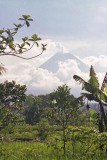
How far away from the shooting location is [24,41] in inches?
192

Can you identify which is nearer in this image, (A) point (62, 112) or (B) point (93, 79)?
(B) point (93, 79)

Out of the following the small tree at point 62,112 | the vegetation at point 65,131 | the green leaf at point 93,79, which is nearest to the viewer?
the vegetation at point 65,131

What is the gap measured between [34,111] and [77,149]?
50257 millimetres

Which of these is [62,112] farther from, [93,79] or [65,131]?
[65,131]

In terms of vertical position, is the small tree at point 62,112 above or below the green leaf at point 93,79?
below

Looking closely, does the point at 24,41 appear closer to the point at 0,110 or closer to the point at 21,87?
the point at 0,110

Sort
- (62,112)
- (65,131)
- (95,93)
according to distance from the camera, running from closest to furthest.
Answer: (65,131)
(95,93)
(62,112)

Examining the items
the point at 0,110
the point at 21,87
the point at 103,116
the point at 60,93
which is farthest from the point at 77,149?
the point at 21,87

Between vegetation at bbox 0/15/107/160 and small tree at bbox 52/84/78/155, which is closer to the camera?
vegetation at bbox 0/15/107/160

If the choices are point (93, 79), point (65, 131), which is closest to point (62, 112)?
point (93, 79)

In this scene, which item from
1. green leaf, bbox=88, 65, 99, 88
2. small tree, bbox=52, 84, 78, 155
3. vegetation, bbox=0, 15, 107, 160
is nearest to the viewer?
vegetation, bbox=0, 15, 107, 160

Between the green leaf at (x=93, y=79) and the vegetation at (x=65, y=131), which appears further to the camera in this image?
the green leaf at (x=93, y=79)

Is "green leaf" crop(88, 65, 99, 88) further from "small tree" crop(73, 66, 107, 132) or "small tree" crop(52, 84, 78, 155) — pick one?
"small tree" crop(52, 84, 78, 155)

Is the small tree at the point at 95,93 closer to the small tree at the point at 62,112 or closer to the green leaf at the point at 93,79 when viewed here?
the green leaf at the point at 93,79
